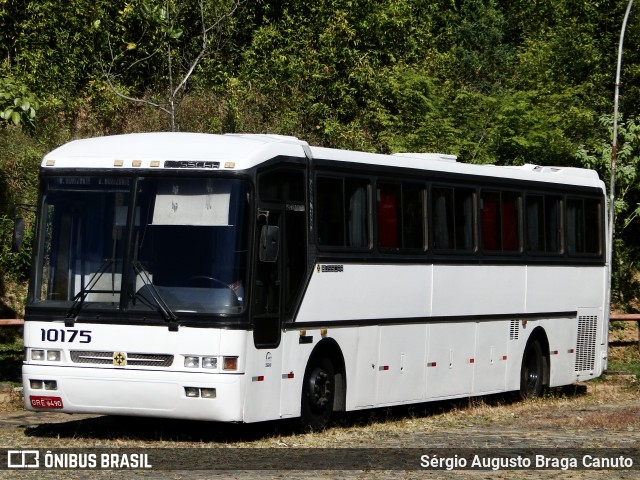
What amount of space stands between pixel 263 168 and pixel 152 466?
13.5 ft

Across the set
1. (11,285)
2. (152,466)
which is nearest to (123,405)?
(152,466)

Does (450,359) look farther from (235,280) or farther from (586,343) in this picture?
(235,280)

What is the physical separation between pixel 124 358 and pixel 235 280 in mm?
1387

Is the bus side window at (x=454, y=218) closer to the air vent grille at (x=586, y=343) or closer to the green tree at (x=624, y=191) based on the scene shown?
the air vent grille at (x=586, y=343)

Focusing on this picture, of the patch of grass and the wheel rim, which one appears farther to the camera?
the patch of grass

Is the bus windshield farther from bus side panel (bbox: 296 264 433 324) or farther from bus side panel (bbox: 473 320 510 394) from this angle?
bus side panel (bbox: 473 320 510 394)

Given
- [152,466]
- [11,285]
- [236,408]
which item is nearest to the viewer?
[152,466]

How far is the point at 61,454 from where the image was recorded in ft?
43.7

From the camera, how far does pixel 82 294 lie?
1545cm

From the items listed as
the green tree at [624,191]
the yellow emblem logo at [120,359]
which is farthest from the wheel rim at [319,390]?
the green tree at [624,191]

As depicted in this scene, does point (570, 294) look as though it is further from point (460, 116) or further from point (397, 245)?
point (460, 116)

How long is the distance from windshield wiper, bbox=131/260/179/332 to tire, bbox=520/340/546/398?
337 inches

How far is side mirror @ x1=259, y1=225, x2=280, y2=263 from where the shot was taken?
1524 cm

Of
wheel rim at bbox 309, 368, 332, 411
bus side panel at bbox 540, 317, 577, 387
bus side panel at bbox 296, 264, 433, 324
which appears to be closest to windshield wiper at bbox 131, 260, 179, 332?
bus side panel at bbox 296, 264, 433, 324
